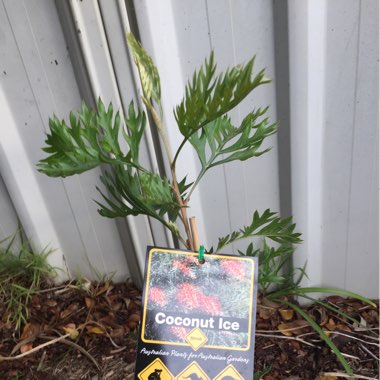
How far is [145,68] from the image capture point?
1.84 feet

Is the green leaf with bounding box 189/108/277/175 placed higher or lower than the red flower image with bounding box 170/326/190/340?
higher

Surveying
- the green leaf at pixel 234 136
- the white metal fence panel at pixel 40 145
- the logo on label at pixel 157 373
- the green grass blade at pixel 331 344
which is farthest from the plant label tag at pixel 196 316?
the white metal fence panel at pixel 40 145

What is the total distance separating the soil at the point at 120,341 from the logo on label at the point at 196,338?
1.77 ft

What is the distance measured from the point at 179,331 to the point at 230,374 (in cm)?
11

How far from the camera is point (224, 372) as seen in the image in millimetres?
676

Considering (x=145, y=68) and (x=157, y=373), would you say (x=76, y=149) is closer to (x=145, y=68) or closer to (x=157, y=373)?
(x=145, y=68)

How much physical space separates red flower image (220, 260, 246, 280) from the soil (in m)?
0.59

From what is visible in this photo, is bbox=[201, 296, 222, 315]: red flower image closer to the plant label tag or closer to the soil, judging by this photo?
the plant label tag

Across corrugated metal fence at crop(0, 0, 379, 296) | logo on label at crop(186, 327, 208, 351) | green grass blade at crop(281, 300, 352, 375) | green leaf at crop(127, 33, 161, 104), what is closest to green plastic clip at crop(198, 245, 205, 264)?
logo on label at crop(186, 327, 208, 351)

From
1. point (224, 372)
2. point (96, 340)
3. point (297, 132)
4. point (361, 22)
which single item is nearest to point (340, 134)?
point (297, 132)

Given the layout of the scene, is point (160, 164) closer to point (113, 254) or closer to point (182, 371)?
point (113, 254)

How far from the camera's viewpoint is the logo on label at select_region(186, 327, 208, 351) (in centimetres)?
67

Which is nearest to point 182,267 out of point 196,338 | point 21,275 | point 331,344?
point 196,338

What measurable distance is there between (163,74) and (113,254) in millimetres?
681
